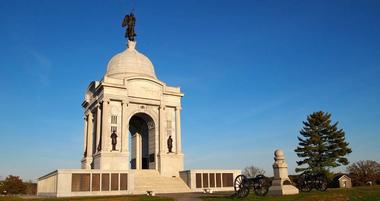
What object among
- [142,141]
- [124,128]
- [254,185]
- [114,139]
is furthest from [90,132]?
[254,185]

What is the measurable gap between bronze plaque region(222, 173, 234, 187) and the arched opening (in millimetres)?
10453

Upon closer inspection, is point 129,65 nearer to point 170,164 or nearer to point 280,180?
point 170,164

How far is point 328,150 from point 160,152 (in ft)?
96.8

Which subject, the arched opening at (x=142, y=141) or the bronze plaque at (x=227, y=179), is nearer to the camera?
the bronze plaque at (x=227, y=179)

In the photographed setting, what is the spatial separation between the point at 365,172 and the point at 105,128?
5079 cm

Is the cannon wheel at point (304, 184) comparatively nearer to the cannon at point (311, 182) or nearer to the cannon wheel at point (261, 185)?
the cannon at point (311, 182)

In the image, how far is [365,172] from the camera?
224 ft

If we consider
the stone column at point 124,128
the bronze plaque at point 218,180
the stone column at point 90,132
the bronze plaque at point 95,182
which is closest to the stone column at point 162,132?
the stone column at point 124,128

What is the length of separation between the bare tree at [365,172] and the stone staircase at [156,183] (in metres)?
37.8

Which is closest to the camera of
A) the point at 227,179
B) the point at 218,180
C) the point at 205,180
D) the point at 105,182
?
the point at 105,182

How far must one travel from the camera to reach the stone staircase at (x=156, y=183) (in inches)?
1547

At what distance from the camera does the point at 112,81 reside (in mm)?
47781

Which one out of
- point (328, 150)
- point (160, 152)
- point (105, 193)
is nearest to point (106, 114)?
point (160, 152)

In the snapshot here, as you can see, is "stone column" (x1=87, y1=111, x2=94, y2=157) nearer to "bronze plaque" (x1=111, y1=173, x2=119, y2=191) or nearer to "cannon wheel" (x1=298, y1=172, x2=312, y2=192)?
"bronze plaque" (x1=111, y1=173, x2=119, y2=191)
